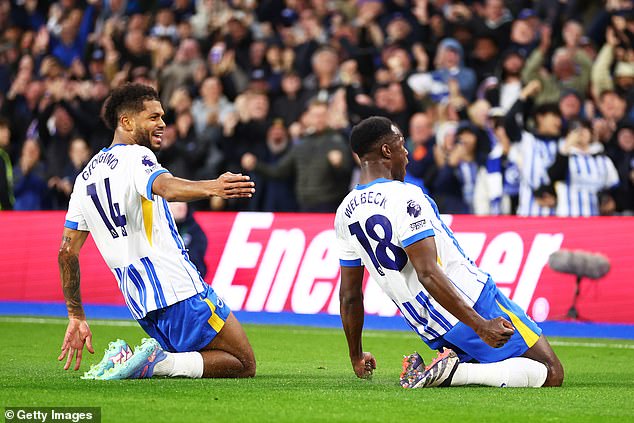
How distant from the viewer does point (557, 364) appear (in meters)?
8.59

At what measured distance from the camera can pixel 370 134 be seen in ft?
27.6

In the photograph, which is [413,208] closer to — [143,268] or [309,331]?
[143,268]

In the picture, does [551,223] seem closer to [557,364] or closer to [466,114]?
[466,114]

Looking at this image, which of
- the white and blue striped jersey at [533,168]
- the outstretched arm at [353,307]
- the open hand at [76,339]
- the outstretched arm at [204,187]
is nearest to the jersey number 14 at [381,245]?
the outstretched arm at [353,307]

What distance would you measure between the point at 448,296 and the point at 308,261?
7.36 metres

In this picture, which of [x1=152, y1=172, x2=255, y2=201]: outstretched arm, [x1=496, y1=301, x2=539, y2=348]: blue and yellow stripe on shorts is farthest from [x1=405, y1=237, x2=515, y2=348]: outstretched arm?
[x1=152, y1=172, x2=255, y2=201]: outstretched arm

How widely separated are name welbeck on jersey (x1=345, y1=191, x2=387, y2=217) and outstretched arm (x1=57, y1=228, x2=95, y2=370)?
6.62ft

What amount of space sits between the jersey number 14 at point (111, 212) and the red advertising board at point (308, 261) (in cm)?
628

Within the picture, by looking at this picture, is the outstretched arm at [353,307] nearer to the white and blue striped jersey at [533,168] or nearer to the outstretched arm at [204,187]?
the outstretched arm at [204,187]

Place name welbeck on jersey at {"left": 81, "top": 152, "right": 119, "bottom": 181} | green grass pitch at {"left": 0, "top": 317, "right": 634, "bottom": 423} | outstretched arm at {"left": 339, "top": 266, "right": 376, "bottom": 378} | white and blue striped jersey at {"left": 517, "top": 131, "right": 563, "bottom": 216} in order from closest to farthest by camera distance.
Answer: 1. green grass pitch at {"left": 0, "top": 317, "right": 634, "bottom": 423}
2. name welbeck on jersey at {"left": 81, "top": 152, "right": 119, "bottom": 181}
3. outstretched arm at {"left": 339, "top": 266, "right": 376, "bottom": 378}
4. white and blue striped jersey at {"left": 517, "top": 131, "right": 563, "bottom": 216}

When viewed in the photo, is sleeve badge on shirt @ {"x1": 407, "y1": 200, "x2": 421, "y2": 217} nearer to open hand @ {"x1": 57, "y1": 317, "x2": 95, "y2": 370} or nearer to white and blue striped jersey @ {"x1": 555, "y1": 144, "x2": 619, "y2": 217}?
open hand @ {"x1": 57, "y1": 317, "x2": 95, "y2": 370}

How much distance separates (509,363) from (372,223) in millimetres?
1363

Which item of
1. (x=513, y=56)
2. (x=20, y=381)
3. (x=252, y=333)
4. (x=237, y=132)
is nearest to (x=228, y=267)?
(x=252, y=333)

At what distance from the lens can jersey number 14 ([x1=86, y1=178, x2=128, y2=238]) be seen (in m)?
8.73
